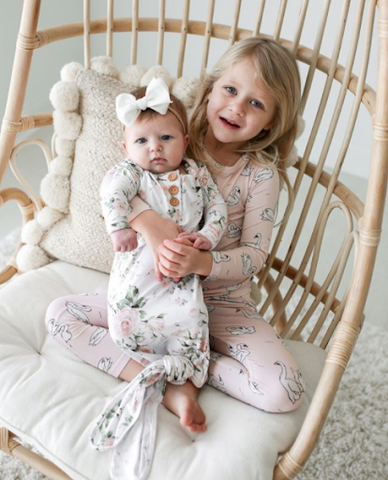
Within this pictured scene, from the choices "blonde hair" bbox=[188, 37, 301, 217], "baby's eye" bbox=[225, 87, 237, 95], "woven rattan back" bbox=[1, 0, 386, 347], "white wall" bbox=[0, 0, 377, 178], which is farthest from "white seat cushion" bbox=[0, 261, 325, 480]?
"white wall" bbox=[0, 0, 377, 178]

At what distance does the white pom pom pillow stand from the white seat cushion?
0.75 ft

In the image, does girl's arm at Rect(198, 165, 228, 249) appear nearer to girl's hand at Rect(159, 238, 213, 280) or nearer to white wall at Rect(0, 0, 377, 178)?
girl's hand at Rect(159, 238, 213, 280)

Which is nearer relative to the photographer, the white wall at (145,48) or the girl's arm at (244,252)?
the girl's arm at (244,252)

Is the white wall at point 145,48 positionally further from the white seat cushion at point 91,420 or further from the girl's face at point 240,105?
the white seat cushion at point 91,420

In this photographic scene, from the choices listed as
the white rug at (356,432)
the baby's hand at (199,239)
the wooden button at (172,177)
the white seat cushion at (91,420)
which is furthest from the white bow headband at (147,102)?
the white rug at (356,432)

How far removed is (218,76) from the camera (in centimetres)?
126

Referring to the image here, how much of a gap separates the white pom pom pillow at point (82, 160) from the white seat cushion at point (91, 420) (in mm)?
227

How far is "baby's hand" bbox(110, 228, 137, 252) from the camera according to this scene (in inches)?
41.8

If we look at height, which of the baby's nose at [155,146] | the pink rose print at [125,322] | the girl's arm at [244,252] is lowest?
the pink rose print at [125,322]

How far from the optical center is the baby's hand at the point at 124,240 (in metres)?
1.06

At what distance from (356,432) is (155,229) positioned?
2.55ft

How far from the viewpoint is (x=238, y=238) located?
1.25 m

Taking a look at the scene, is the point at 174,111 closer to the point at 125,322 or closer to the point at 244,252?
the point at 244,252

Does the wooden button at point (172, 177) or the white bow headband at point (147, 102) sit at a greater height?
the white bow headband at point (147, 102)
